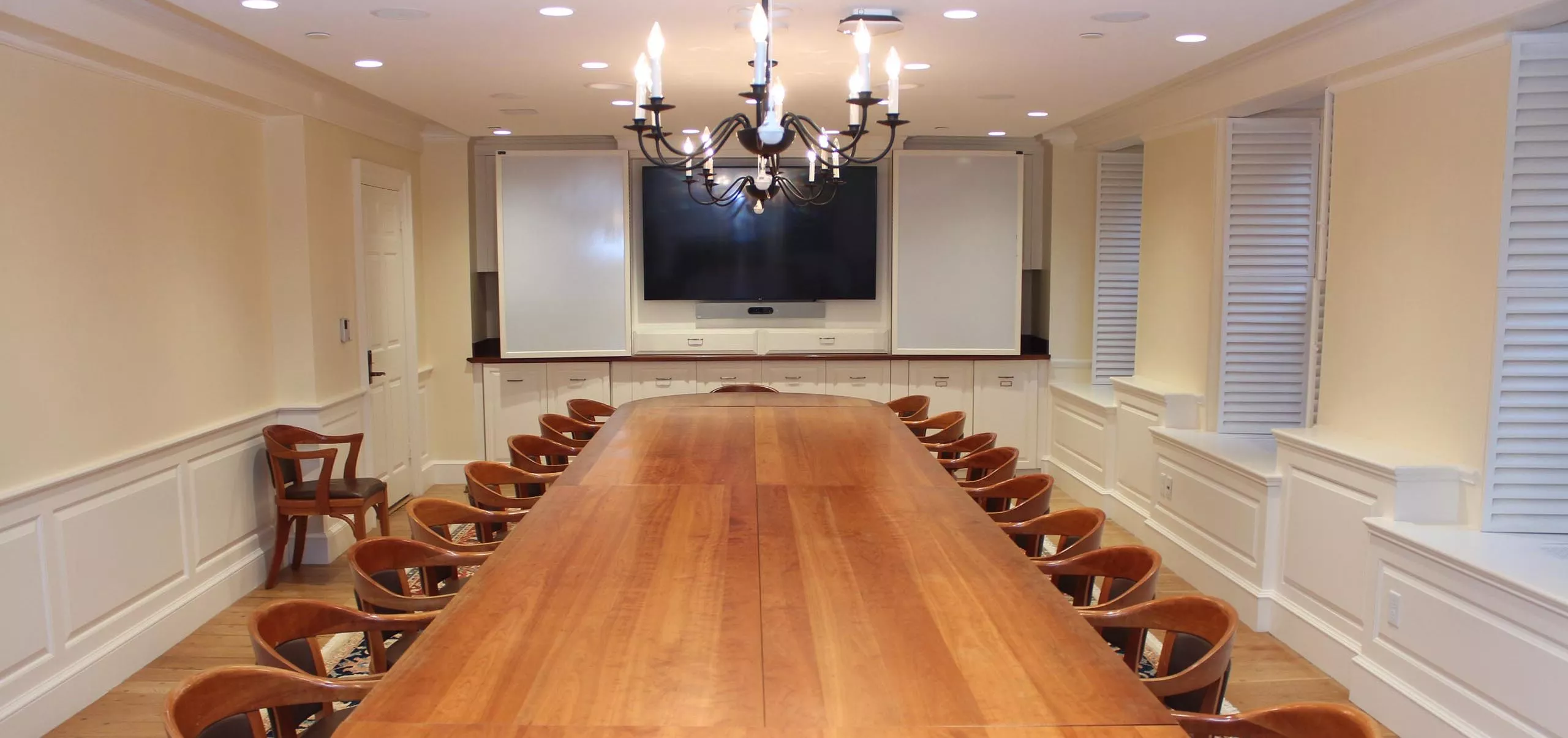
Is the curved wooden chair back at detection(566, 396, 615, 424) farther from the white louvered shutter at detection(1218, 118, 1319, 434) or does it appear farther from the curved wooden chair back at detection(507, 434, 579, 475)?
the white louvered shutter at detection(1218, 118, 1319, 434)

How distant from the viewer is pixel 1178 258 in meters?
5.91

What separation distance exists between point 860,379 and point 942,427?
95.6 inches

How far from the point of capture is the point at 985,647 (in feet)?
6.99

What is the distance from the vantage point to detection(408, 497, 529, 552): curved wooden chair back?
124 inches

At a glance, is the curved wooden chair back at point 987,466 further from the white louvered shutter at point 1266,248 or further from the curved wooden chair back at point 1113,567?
the white louvered shutter at point 1266,248

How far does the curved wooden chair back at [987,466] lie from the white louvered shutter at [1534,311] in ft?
5.18

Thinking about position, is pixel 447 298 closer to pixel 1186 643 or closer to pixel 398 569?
pixel 398 569

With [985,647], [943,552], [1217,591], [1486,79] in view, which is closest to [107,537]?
[943,552]

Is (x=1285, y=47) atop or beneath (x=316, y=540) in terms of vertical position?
atop

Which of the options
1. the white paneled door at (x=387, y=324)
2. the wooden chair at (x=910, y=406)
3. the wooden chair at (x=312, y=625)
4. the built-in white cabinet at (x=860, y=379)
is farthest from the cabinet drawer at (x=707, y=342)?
the wooden chair at (x=312, y=625)

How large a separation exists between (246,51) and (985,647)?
4317 mm

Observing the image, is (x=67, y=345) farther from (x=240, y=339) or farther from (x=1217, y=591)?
(x=1217, y=591)

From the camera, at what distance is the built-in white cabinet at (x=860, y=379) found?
7812mm

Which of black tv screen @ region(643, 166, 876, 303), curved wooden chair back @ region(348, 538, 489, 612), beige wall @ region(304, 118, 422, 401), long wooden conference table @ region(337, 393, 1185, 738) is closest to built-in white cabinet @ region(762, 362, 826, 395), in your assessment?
black tv screen @ region(643, 166, 876, 303)
